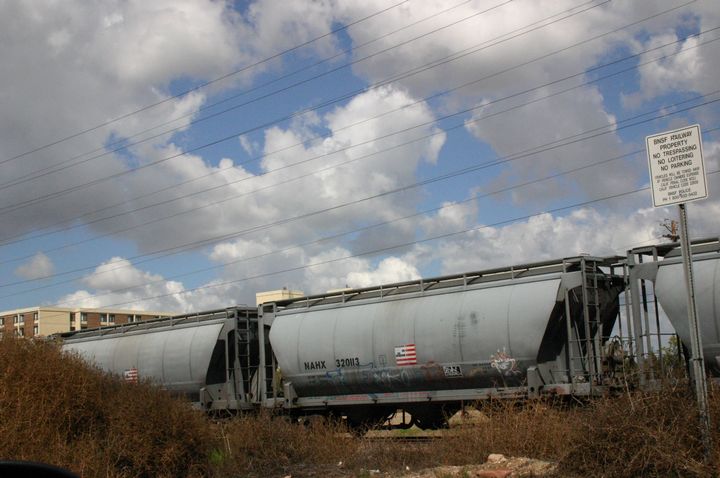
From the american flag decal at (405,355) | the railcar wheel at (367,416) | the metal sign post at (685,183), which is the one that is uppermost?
the metal sign post at (685,183)

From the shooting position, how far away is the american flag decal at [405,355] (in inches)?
636

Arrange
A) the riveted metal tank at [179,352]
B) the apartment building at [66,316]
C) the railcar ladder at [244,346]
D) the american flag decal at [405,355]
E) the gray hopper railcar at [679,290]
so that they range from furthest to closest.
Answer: the apartment building at [66,316] < the railcar ladder at [244,346] < the riveted metal tank at [179,352] < the american flag decal at [405,355] < the gray hopper railcar at [679,290]

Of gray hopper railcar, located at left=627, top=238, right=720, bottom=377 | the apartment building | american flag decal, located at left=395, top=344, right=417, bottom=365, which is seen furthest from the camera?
the apartment building

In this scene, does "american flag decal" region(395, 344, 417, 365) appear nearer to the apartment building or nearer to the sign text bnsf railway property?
the sign text bnsf railway property

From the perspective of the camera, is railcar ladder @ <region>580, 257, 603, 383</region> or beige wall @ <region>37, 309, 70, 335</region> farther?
beige wall @ <region>37, 309, 70, 335</region>

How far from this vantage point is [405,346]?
16297 millimetres

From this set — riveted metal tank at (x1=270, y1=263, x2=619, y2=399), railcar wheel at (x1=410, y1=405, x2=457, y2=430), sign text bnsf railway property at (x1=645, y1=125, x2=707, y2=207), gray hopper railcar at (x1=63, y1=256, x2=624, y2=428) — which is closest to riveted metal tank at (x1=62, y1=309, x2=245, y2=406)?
gray hopper railcar at (x1=63, y1=256, x2=624, y2=428)

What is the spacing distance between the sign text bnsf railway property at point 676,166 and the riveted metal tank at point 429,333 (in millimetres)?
6025

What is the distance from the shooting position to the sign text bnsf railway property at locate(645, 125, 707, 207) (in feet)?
27.4

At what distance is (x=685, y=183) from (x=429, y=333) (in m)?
8.28

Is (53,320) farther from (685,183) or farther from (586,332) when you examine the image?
(685,183)

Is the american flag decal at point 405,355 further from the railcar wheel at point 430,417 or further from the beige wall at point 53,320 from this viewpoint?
the beige wall at point 53,320

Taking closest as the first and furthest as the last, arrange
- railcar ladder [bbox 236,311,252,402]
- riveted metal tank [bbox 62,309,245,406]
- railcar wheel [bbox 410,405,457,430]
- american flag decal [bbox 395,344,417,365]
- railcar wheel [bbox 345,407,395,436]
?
1. american flag decal [bbox 395,344,417,365]
2. railcar wheel [bbox 410,405,457,430]
3. railcar wheel [bbox 345,407,395,436]
4. riveted metal tank [bbox 62,309,245,406]
5. railcar ladder [bbox 236,311,252,402]

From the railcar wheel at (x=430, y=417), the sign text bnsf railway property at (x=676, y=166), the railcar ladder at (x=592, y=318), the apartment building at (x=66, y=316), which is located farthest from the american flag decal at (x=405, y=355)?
the apartment building at (x=66, y=316)
